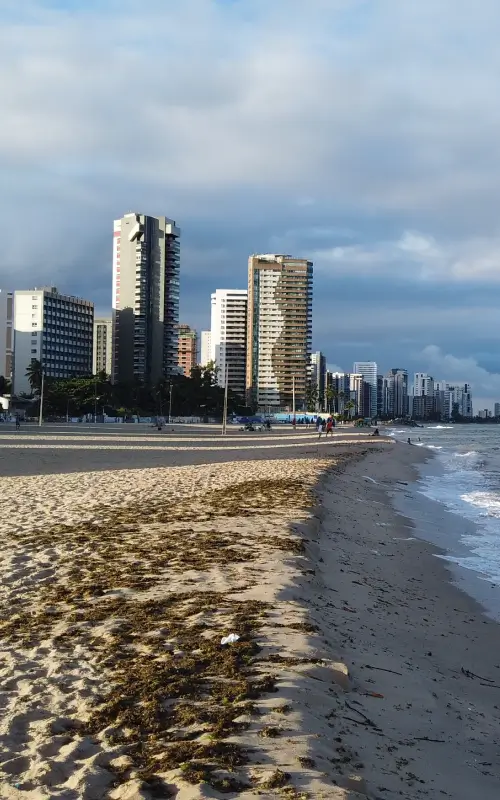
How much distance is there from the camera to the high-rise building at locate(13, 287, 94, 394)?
164000mm

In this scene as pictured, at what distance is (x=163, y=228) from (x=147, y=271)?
13353 millimetres

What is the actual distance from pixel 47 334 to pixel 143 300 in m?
27.0

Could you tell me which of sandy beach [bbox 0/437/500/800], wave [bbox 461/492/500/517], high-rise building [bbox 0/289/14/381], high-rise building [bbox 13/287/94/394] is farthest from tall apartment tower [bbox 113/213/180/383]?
sandy beach [bbox 0/437/500/800]

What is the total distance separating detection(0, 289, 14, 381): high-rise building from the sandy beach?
153 metres

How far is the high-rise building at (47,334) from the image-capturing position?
16400 cm

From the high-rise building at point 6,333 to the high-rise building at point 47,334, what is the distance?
9.36 feet

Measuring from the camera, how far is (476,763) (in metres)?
4.29

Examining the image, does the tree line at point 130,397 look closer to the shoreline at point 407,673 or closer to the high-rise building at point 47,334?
the high-rise building at point 47,334

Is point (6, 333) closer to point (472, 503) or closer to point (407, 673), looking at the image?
point (472, 503)

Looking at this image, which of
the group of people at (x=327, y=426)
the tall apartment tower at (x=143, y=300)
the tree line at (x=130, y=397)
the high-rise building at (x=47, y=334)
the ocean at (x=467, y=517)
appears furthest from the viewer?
the tall apartment tower at (x=143, y=300)

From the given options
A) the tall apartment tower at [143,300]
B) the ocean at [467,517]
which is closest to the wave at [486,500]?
the ocean at [467,517]

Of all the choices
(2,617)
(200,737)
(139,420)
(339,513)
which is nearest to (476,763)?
(200,737)

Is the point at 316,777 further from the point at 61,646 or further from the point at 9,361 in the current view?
the point at 9,361

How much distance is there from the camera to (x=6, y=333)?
528 ft
